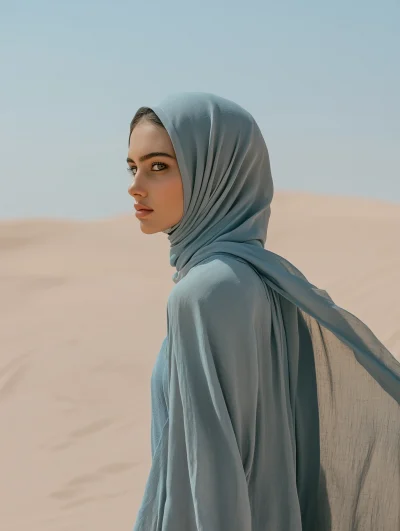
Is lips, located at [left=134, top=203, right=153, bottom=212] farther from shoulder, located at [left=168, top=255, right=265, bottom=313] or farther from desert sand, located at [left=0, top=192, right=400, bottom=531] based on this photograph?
desert sand, located at [left=0, top=192, right=400, bottom=531]

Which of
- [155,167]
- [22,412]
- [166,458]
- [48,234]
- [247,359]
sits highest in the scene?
[48,234]

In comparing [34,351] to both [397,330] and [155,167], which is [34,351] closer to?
[397,330]

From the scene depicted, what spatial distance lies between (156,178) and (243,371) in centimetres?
61

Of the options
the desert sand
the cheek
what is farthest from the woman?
the desert sand

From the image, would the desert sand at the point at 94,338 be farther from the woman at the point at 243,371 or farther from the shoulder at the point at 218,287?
the shoulder at the point at 218,287

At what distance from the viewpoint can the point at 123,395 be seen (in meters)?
8.91

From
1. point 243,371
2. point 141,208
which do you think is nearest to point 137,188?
point 141,208

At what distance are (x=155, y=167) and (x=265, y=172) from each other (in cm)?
33

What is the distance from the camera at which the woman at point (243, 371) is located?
252 centimetres

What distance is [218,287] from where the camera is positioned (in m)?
2.53

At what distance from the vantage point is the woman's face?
277 centimetres

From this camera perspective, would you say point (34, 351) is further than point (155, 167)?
Yes

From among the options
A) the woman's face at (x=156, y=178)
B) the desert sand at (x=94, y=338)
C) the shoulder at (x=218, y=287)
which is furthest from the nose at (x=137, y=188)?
the desert sand at (x=94, y=338)

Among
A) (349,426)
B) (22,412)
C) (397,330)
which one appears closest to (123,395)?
(22,412)
